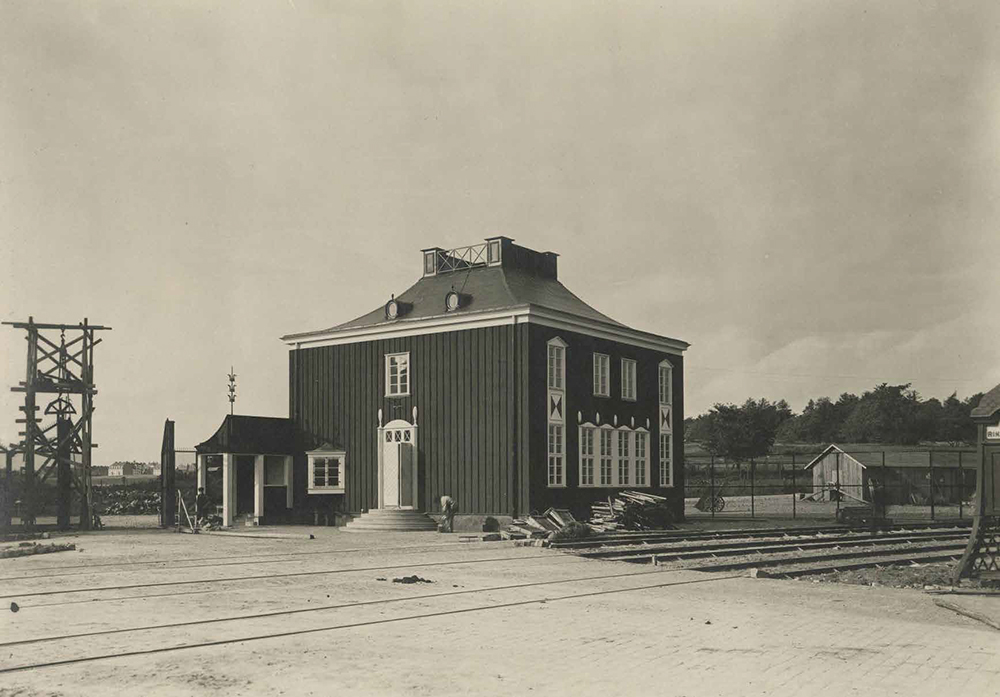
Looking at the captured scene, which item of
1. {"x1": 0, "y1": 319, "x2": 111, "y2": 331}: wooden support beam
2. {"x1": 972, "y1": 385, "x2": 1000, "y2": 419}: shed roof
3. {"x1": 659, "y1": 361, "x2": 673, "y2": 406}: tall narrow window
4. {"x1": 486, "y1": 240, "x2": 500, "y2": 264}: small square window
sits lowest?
{"x1": 972, "y1": 385, "x2": 1000, "y2": 419}: shed roof

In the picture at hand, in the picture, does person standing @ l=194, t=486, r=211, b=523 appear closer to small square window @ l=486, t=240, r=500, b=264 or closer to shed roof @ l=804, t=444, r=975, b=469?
small square window @ l=486, t=240, r=500, b=264

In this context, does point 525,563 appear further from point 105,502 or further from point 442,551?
point 105,502

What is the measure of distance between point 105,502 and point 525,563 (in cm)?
3848

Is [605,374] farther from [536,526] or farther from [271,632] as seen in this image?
[271,632]

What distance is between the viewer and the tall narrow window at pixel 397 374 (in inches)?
1303

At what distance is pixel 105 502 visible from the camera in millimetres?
51031

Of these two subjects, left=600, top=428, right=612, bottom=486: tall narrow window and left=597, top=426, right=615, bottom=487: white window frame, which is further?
left=600, top=428, right=612, bottom=486: tall narrow window

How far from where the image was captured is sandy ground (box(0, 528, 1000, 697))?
773cm

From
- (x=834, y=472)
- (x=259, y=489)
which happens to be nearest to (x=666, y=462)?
(x=259, y=489)

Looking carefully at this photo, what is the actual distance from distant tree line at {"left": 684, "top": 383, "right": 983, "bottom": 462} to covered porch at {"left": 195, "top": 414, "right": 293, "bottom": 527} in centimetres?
3186

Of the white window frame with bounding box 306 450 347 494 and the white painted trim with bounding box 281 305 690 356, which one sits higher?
the white painted trim with bounding box 281 305 690 356

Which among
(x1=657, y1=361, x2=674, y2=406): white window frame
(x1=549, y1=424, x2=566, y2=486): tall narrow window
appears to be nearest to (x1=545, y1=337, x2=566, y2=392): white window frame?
(x1=549, y1=424, x2=566, y2=486): tall narrow window

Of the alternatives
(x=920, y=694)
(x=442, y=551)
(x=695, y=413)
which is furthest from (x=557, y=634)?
(x=695, y=413)

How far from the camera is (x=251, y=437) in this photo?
33.3m
